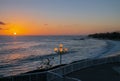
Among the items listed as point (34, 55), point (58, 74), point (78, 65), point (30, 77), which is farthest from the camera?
point (34, 55)

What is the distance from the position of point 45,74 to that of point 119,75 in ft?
20.2

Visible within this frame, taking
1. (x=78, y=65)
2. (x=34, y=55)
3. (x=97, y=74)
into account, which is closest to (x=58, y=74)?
(x=97, y=74)

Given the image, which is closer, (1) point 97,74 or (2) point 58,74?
(2) point 58,74

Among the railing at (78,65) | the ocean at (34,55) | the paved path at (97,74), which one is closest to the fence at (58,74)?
the railing at (78,65)

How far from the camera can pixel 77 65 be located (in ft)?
59.5

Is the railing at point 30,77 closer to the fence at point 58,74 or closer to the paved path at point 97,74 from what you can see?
the fence at point 58,74

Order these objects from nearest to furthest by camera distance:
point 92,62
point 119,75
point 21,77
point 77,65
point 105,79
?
point 21,77, point 105,79, point 119,75, point 77,65, point 92,62

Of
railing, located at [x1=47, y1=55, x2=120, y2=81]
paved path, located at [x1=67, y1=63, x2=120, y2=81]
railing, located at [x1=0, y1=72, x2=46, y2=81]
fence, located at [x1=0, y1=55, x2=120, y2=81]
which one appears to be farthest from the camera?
railing, located at [x1=47, y1=55, x2=120, y2=81]

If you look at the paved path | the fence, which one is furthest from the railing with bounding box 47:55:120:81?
the paved path

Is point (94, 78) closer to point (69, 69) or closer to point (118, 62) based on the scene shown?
point (69, 69)

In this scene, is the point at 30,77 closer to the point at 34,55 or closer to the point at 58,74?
the point at 58,74

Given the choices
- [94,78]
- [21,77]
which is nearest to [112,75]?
[94,78]

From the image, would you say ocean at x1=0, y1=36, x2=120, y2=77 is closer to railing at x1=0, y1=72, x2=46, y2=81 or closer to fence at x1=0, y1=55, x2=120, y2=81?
fence at x1=0, y1=55, x2=120, y2=81

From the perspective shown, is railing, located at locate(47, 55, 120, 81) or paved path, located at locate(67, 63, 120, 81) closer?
paved path, located at locate(67, 63, 120, 81)
